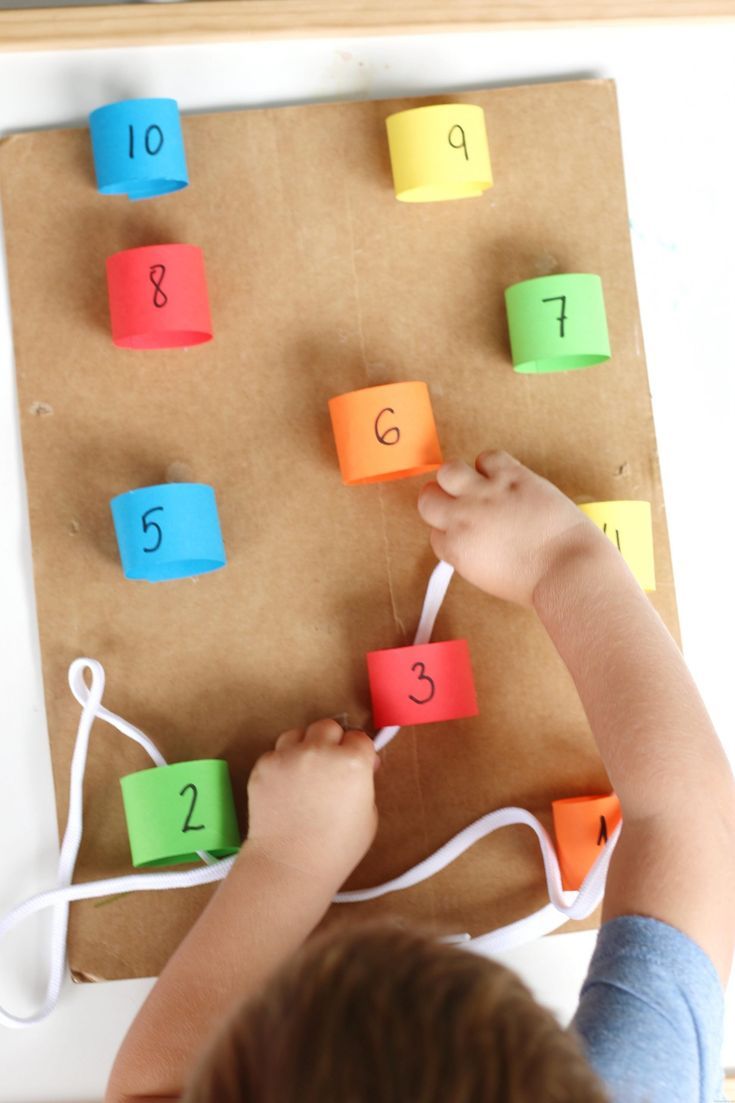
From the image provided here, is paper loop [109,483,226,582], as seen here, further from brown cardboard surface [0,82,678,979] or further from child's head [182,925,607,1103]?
child's head [182,925,607,1103]

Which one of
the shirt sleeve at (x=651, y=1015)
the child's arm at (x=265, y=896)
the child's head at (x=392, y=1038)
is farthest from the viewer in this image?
the child's arm at (x=265, y=896)

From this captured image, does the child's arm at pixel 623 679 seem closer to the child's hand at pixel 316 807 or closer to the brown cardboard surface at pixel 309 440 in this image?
the brown cardboard surface at pixel 309 440

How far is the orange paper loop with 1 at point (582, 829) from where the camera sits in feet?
2.57

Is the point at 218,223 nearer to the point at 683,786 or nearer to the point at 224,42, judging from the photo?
the point at 224,42

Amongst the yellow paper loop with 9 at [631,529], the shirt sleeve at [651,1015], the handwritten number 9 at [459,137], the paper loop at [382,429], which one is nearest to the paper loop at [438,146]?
the handwritten number 9 at [459,137]

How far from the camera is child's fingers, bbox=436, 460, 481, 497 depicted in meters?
0.79

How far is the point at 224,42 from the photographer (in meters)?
0.85

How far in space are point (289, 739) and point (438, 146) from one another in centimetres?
44

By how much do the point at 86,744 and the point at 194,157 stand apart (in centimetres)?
44

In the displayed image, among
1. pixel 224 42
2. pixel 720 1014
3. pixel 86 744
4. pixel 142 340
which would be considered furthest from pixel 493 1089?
pixel 224 42

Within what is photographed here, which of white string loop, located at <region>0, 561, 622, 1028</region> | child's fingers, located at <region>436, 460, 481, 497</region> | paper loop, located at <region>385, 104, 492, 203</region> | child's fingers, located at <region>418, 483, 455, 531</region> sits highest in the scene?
paper loop, located at <region>385, 104, 492, 203</region>

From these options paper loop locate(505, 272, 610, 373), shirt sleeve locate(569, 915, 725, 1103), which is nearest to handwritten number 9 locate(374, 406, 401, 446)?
paper loop locate(505, 272, 610, 373)

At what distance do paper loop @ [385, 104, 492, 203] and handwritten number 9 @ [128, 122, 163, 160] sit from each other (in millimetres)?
166

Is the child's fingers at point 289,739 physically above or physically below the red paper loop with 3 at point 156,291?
below
